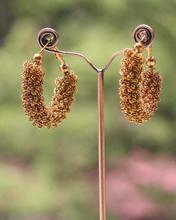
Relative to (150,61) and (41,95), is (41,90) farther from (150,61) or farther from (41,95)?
(150,61)

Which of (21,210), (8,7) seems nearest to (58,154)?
(21,210)

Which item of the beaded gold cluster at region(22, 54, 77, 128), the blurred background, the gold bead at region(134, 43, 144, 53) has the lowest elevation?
the beaded gold cluster at region(22, 54, 77, 128)

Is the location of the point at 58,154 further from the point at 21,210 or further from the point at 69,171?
the point at 21,210

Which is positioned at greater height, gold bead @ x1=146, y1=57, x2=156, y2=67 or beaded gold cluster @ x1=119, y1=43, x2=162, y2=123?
gold bead @ x1=146, y1=57, x2=156, y2=67

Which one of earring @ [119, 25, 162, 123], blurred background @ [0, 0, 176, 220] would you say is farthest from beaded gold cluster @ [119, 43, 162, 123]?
blurred background @ [0, 0, 176, 220]

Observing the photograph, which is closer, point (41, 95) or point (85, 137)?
point (41, 95)

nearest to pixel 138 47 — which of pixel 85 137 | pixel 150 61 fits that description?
pixel 150 61

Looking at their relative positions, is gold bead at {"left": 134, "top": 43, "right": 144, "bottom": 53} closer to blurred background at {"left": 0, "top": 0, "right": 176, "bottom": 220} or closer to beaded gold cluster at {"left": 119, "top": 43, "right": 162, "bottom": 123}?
beaded gold cluster at {"left": 119, "top": 43, "right": 162, "bottom": 123}
